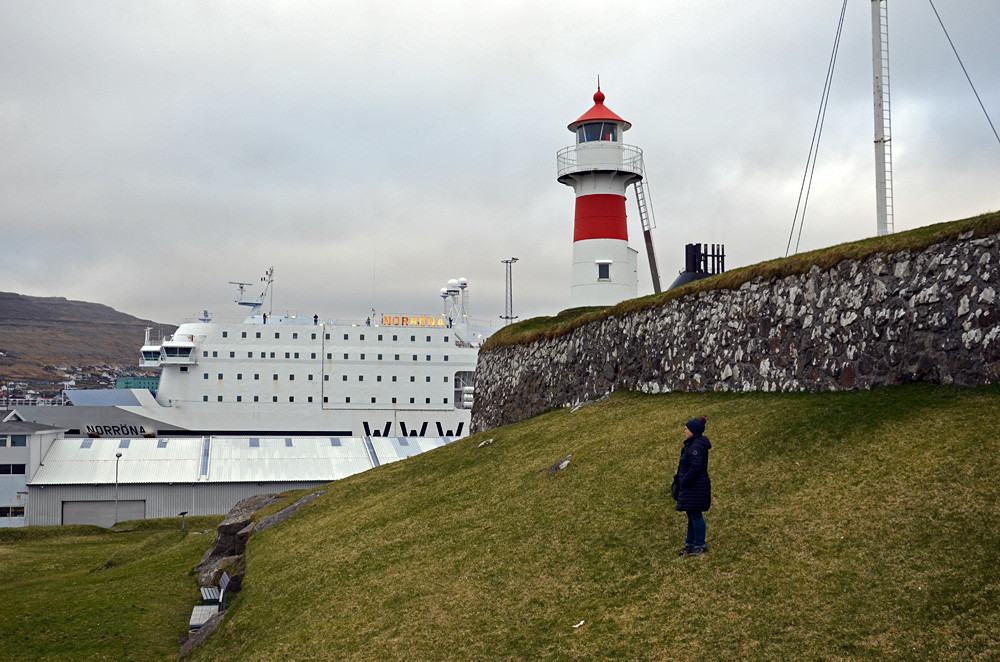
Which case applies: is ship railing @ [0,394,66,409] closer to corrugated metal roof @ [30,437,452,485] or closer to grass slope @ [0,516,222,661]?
corrugated metal roof @ [30,437,452,485]

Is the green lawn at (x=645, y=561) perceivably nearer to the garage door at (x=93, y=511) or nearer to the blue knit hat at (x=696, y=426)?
the blue knit hat at (x=696, y=426)

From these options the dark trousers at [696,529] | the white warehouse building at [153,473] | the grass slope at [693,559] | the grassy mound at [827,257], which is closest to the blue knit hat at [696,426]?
the dark trousers at [696,529]

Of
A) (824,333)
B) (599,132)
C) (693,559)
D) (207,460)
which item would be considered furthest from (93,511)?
(693,559)

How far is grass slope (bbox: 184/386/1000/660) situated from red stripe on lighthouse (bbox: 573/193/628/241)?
1436 centimetres

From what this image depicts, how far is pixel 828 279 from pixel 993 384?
3.48 meters

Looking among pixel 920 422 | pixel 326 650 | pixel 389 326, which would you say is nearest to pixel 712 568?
pixel 920 422

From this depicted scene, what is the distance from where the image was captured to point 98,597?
45.7 feet

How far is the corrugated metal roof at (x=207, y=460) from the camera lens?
118ft

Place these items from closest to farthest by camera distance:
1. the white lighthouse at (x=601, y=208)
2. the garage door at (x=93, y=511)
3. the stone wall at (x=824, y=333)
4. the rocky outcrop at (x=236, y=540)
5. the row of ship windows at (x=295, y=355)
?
the stone wall at (x=824, y=333), the rocky outcrop at (x=236, y=540), the white lighthouse at (x=601, y=208), the garage door at (x=93, y=511), the row of ship windows at (x=295, y=355)

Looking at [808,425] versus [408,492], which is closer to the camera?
Result: [808,425]

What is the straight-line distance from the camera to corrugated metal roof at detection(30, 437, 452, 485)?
35.9 metres

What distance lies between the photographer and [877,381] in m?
11.8

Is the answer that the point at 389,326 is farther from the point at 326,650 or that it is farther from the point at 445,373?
the point at 326,650

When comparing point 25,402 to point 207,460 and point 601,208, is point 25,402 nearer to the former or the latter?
point 207,460
